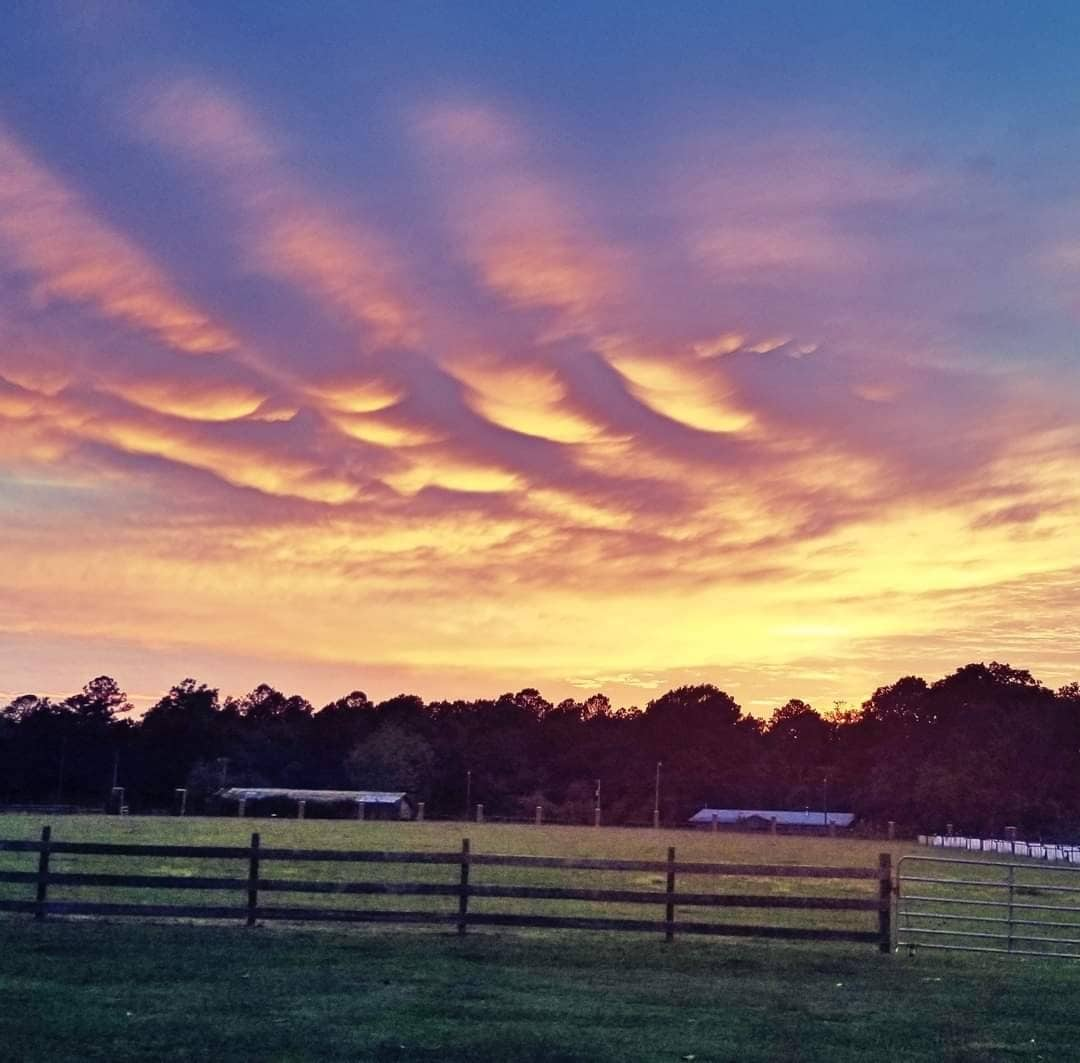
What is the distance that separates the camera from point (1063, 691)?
437 ft

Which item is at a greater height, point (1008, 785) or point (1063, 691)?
point (1063, 691)

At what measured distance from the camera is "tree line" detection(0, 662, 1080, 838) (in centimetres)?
11531

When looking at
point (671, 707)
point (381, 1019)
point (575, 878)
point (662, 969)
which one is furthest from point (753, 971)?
point (671, 707)

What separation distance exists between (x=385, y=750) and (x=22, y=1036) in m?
127

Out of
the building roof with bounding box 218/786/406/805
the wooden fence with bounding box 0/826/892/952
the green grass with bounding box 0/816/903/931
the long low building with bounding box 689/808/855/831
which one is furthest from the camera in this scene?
the long low building with bounding box 689/808/855/831

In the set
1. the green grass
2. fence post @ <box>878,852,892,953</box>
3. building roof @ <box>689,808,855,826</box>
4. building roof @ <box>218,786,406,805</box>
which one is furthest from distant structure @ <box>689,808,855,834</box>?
fence post @ <box>878,852,892,953</box>

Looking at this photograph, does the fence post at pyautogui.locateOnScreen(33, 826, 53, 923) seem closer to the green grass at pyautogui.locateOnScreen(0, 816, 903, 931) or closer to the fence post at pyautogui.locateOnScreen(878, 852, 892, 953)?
the green grass at pyautogui.locateOnScreen(0, 816, 903, 931)

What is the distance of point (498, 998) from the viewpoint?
1374 centimetres

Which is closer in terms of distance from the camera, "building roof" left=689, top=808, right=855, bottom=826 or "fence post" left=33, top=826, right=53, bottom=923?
"fence post" left=33, top=826, right=53, bottom=923

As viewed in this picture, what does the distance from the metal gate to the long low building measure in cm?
7752

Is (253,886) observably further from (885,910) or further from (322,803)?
(322,803)

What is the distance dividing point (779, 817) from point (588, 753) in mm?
25528

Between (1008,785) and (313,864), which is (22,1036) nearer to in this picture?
(313,864)

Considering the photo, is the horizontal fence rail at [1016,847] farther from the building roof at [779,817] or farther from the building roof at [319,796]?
the building roof at [319,796]
